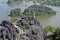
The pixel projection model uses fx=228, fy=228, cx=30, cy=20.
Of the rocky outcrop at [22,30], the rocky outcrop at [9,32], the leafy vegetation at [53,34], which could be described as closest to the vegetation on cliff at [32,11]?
the leafy vegetation at [53,34]

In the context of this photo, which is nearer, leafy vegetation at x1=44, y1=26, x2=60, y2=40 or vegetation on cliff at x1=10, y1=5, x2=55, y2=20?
leafy vegetation at x1=44, y1=26, x2=60, y2=40

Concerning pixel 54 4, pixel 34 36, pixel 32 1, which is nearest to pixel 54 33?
pixel 34 36

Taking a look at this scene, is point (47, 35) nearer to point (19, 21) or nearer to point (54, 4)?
point (19, 21)

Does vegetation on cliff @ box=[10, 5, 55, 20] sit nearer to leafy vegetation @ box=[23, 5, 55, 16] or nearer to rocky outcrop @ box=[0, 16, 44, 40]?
leafy vegetation @ box=[23, 5, 55, 16]

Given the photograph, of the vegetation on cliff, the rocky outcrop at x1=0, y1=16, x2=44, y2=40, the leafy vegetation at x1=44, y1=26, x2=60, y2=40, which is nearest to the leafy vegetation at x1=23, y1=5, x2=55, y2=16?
the vegetation on cliff

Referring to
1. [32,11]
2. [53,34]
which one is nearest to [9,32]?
[53,34]

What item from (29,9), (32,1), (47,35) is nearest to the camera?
(47,35)

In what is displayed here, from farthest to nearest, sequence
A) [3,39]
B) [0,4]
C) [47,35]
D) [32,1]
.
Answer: [32,1], [0,4], [47,35], [3,39]

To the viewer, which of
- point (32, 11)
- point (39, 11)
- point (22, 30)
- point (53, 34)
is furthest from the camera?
point (39, 11)

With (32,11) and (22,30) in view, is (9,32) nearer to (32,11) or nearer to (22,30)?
(22,30)

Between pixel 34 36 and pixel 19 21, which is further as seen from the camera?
pixel 19 21

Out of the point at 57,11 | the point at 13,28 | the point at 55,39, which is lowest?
the point at 57,11
